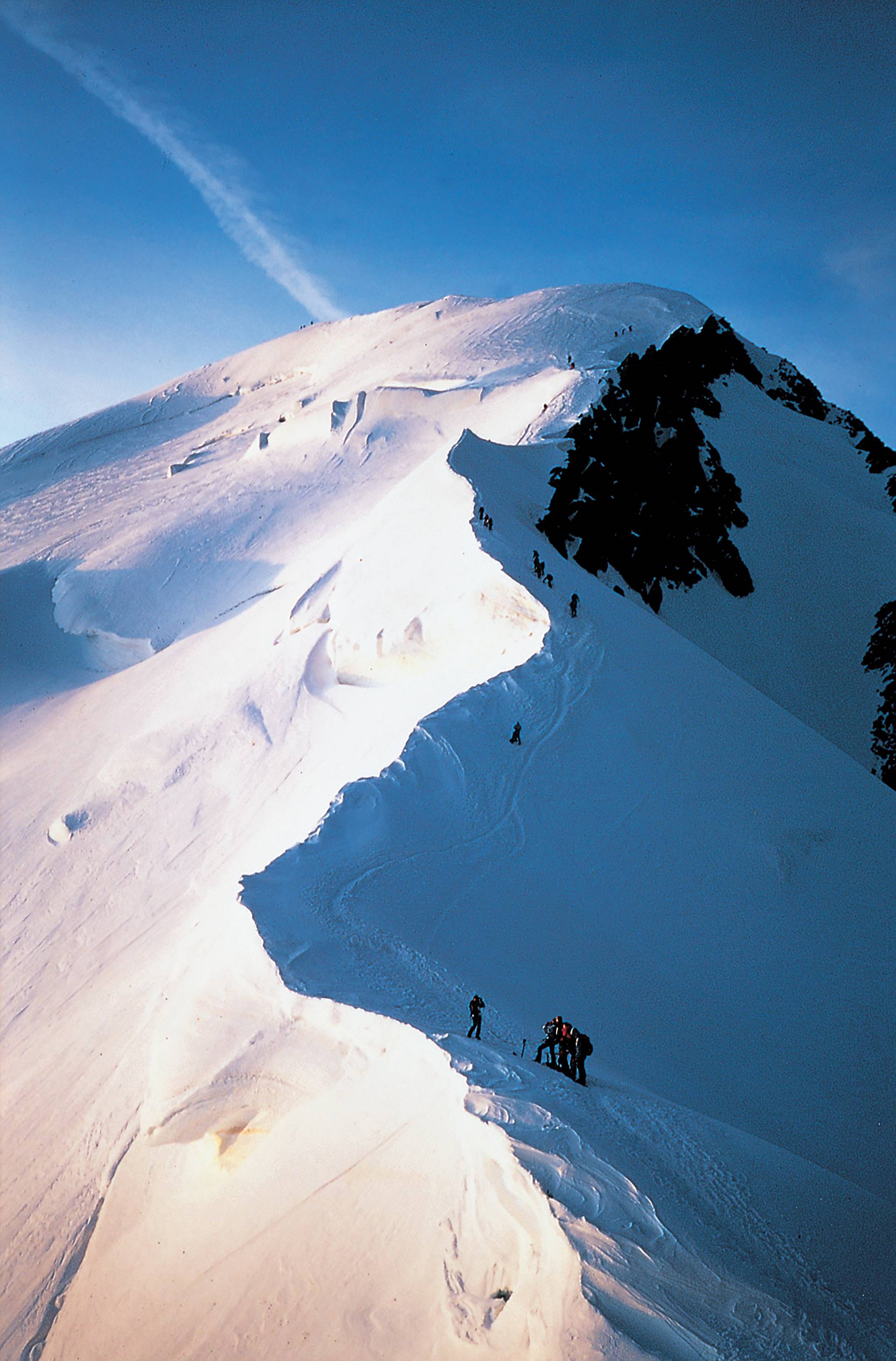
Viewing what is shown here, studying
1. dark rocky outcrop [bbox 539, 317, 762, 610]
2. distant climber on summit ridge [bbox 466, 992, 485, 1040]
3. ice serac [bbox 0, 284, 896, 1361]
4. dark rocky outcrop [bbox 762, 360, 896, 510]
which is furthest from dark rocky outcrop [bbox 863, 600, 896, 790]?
distant climber on summit ridge [bbox 466, 992, 485, 1040]

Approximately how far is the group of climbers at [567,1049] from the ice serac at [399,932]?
47 cm

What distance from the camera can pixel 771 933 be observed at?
493 inches

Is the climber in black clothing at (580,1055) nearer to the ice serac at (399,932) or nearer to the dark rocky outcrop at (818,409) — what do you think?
the ice serac at (399,932)

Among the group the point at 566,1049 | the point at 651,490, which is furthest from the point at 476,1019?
the point at 651,490

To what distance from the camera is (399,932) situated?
391 inches

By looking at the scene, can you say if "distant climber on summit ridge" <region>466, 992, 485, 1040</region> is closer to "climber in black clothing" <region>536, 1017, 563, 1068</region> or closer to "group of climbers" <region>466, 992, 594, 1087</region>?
"group of climbers" <region>466, 992, 594, 1087</region>

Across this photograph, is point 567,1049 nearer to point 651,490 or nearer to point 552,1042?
point 552,1042

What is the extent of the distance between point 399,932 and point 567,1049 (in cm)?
287

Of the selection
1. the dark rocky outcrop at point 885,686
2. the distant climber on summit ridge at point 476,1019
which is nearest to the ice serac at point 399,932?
the distant climber on summit ridge at point 476,1019

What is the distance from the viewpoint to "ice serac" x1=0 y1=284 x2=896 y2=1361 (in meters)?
5.81

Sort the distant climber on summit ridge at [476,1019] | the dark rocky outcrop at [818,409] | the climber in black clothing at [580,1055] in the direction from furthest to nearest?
the dark rocky outcrop at [818,409] → the distant climber on summit ridge at [476,1019] → the climber in black clothing at [580,1055]

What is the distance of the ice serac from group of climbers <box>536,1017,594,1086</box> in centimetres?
47

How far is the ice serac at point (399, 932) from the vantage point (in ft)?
19.1

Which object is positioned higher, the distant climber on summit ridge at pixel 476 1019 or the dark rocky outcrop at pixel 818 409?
the dark rocky outcrop at pixel 818 409
